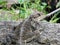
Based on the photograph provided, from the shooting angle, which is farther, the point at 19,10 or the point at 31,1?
the point at 31,1

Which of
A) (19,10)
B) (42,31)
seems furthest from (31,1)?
(42,31)

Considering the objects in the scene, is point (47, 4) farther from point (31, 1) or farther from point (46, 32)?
point (46, 32)

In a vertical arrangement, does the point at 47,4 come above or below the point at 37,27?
below

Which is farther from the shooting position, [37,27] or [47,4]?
[47,4]

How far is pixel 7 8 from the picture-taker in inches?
176

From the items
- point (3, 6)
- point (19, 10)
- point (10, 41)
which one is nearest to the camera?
point (10, 41)

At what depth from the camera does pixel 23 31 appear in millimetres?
1211

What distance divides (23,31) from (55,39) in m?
0.22

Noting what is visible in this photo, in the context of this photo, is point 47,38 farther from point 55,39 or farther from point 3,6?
point 3,6

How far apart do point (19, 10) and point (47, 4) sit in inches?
27.1

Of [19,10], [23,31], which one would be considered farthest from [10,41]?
[19,10]

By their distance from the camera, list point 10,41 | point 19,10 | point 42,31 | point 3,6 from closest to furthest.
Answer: point 10,41
point 42,31
point 19,10
point 3,6

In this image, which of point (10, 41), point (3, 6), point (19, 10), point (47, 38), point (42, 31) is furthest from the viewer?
point (3, 6)

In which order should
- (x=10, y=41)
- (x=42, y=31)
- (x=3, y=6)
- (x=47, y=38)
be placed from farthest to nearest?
(x=3, y=6) < (x=42, y=31) < (x=47, y=38) < (x=10, y=41)
